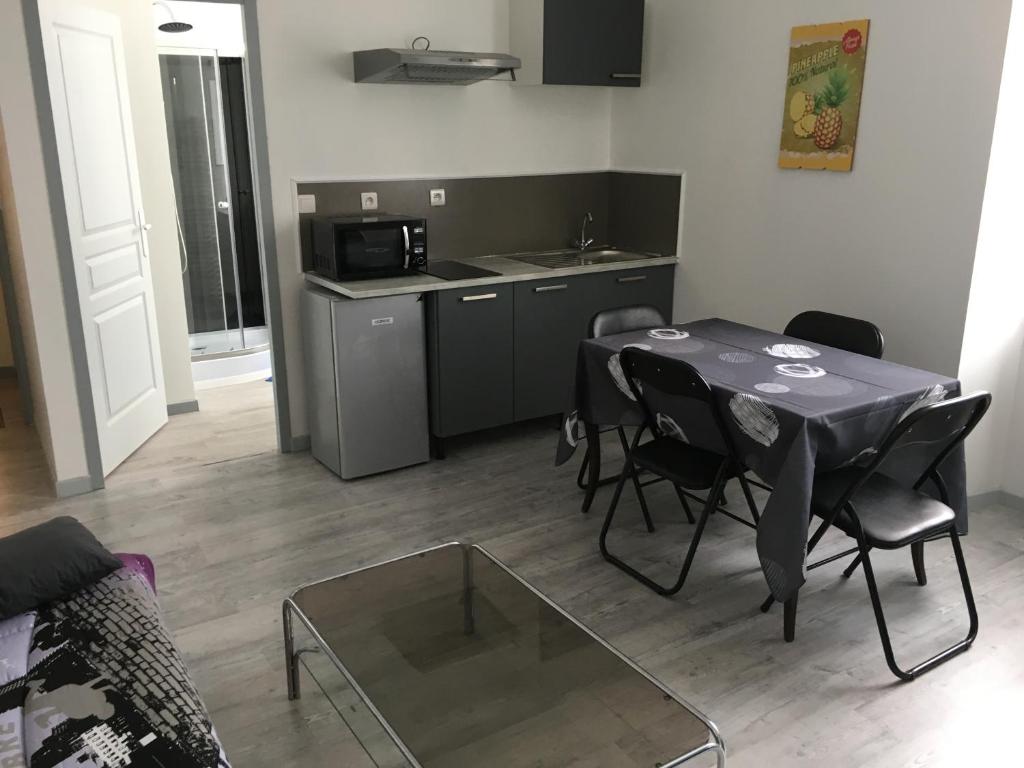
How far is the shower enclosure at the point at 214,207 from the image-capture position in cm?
552

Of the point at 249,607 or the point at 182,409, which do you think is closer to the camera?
the point at 249,607

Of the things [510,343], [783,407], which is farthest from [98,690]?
[510,343]

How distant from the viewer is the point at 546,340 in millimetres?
4449

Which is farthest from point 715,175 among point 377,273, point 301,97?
point 301,97

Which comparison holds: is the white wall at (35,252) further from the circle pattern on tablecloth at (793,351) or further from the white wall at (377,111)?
the circle pattern on tablecloth at (793,351)

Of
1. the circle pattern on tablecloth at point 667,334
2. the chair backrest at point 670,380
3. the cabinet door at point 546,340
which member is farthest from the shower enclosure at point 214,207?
the chair backrest at point 670,380

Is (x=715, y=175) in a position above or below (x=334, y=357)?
above

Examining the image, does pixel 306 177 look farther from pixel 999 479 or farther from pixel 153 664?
pixel 999 479

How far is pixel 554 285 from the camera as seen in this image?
439 centimetres

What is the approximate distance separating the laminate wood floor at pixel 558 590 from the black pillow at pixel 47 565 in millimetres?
548

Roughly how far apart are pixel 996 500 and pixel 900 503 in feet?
4.77

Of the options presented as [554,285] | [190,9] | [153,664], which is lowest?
[153,664]

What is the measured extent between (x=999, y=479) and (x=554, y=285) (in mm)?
2273

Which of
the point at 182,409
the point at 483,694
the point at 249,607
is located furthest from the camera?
the point at 182,409
